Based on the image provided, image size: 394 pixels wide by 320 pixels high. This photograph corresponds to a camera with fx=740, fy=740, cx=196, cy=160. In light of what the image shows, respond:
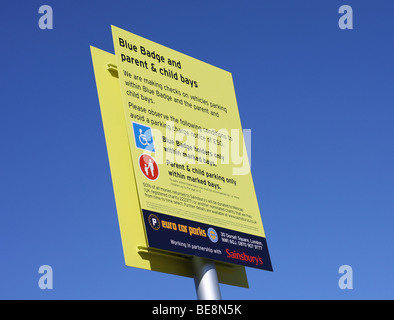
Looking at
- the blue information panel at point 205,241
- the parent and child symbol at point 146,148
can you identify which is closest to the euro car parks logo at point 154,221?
the blue information panel at point 205,241

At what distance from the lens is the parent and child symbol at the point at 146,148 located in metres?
9.48

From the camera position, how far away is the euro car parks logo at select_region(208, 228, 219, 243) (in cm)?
979

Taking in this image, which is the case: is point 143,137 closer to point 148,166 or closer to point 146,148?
point 146,148

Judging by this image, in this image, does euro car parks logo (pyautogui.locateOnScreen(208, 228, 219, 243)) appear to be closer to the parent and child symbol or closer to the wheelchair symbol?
the parent and child symbol

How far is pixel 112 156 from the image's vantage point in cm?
973

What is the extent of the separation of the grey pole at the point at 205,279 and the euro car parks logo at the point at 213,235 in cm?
29

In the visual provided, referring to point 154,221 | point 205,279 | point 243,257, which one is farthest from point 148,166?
point 243,257

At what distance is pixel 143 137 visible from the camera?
974 cm

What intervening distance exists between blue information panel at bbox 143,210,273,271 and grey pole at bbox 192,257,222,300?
0.64 feet

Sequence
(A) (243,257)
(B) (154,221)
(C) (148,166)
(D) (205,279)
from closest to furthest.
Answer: (B) (154,221) → (C) (148,166) → (D) (205,279) → (A) (243,257)

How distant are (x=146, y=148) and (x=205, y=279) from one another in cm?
188

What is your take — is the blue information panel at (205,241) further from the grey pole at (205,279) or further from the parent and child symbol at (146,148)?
the parent and child symbol at (146,148)

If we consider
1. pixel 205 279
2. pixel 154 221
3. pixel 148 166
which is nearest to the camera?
pixel 154 221

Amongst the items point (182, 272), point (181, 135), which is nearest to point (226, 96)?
point (181, 135)
